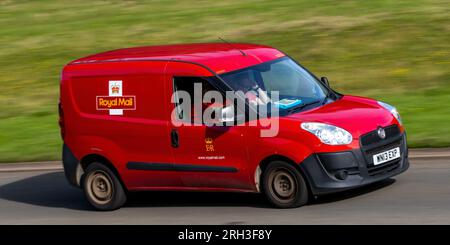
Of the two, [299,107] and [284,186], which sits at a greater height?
[299,107]

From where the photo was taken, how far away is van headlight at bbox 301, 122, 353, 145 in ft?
29.1

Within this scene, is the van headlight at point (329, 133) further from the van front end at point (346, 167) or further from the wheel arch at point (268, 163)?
the wheel arch at point (268, 163)

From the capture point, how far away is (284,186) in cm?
911

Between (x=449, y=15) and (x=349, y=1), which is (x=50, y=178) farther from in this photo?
(x=349, y=1)

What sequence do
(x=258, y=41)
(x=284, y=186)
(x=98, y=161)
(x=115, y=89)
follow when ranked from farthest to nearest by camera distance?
(x=258, y=41) < (x=98, y=161) < (x=115, y=89) < (x=284, y=186)

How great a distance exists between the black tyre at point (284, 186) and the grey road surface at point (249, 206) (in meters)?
0.10

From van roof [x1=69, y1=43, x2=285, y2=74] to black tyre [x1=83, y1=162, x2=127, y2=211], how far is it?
49.4 inches

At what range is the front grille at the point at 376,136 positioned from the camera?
9.05m

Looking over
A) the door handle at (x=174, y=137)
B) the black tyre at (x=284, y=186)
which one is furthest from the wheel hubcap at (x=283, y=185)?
the door handle at (x=174, y=137)

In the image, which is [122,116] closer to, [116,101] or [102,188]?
[116,101]

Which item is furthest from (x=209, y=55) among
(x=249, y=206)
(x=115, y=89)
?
(x=249, y=206)

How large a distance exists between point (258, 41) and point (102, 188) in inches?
448

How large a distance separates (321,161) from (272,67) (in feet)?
5.18
